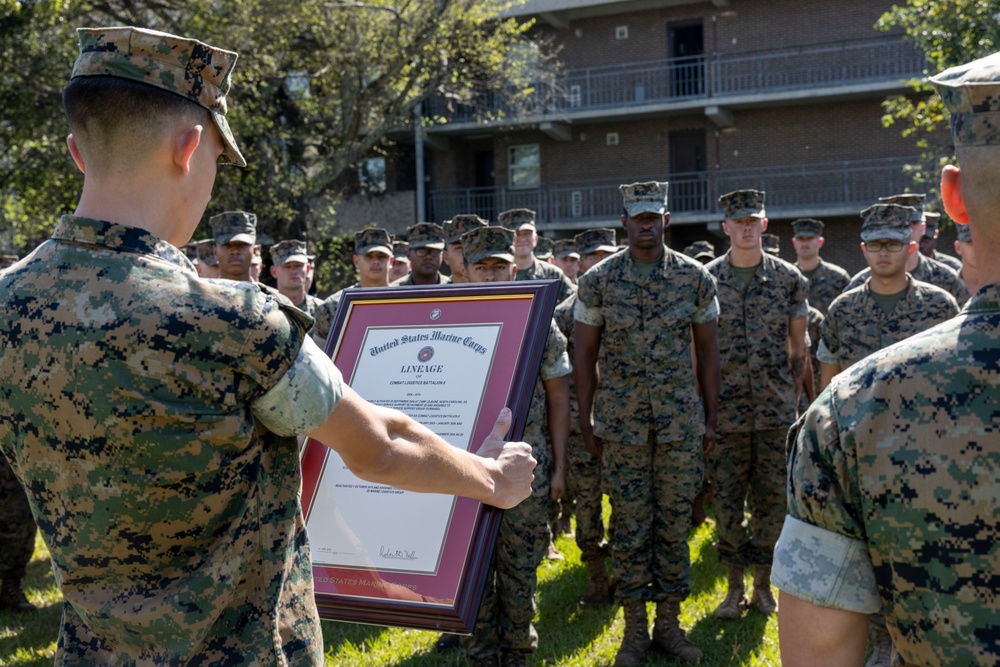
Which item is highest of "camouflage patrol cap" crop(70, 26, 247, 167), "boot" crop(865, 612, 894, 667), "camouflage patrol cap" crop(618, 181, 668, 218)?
"camouflage patrol cap" crop(70, 26, 247, 167)

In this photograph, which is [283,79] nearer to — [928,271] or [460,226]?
[460,226]

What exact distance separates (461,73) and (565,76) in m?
4.30

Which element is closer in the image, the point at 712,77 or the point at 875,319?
the point at 875,319

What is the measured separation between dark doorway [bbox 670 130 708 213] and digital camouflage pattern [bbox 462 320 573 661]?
20.9 metres

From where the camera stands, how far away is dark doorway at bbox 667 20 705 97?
82.5ft

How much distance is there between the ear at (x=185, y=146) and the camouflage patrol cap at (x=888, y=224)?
485 centimetres

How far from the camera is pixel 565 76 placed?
26.1 meters

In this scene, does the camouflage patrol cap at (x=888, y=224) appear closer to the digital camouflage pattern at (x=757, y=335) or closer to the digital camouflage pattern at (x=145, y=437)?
the digital camouflage pattern at (x=757, y=335)

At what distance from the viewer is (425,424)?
11.0 feet

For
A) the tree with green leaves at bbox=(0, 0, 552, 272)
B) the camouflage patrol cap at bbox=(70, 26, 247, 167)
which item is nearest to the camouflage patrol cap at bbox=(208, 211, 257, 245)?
the camouflage patrol cap at bbox=(70, 26, 247, 167)

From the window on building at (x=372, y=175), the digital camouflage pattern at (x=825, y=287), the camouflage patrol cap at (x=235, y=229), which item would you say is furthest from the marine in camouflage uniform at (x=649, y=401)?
the window on building at (x=372, y=175)

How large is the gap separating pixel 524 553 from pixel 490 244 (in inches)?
68.2

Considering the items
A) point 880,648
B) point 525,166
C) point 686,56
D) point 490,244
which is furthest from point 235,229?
point 525,166

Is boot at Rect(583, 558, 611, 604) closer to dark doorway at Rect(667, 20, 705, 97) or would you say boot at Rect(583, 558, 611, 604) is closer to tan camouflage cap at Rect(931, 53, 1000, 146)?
tan camouflage cap at Rect(931, 53, 1000, 146)
